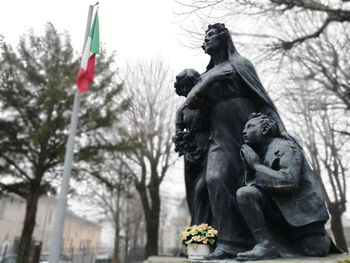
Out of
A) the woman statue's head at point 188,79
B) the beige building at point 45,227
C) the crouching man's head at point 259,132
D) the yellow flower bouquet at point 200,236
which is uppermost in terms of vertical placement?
the beige building at point 45,227

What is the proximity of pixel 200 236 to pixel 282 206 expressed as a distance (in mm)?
897

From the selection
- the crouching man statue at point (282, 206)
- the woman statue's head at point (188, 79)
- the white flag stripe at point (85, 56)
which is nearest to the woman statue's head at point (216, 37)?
the woman statue's head at point (188, 79)

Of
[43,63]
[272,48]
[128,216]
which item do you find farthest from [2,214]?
[272,48]

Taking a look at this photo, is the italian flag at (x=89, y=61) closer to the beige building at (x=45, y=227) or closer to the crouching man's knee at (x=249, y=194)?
the crouching man's knee at (x=249, y=194)

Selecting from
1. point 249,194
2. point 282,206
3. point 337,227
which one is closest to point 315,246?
point 282,206

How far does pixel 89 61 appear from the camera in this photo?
7.92 meters

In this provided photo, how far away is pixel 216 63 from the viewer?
13.8 ft

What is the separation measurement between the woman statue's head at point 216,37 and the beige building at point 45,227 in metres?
16.3

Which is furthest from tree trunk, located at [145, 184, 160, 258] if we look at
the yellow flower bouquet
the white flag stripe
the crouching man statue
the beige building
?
the crouching man statue

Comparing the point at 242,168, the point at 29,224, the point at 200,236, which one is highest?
the point at 29,224

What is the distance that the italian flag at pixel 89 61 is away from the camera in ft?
24.0

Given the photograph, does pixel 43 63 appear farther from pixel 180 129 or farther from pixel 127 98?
pixel 180 129

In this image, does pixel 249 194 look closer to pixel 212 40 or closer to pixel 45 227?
pixel 212 40

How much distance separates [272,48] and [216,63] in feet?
24.3
